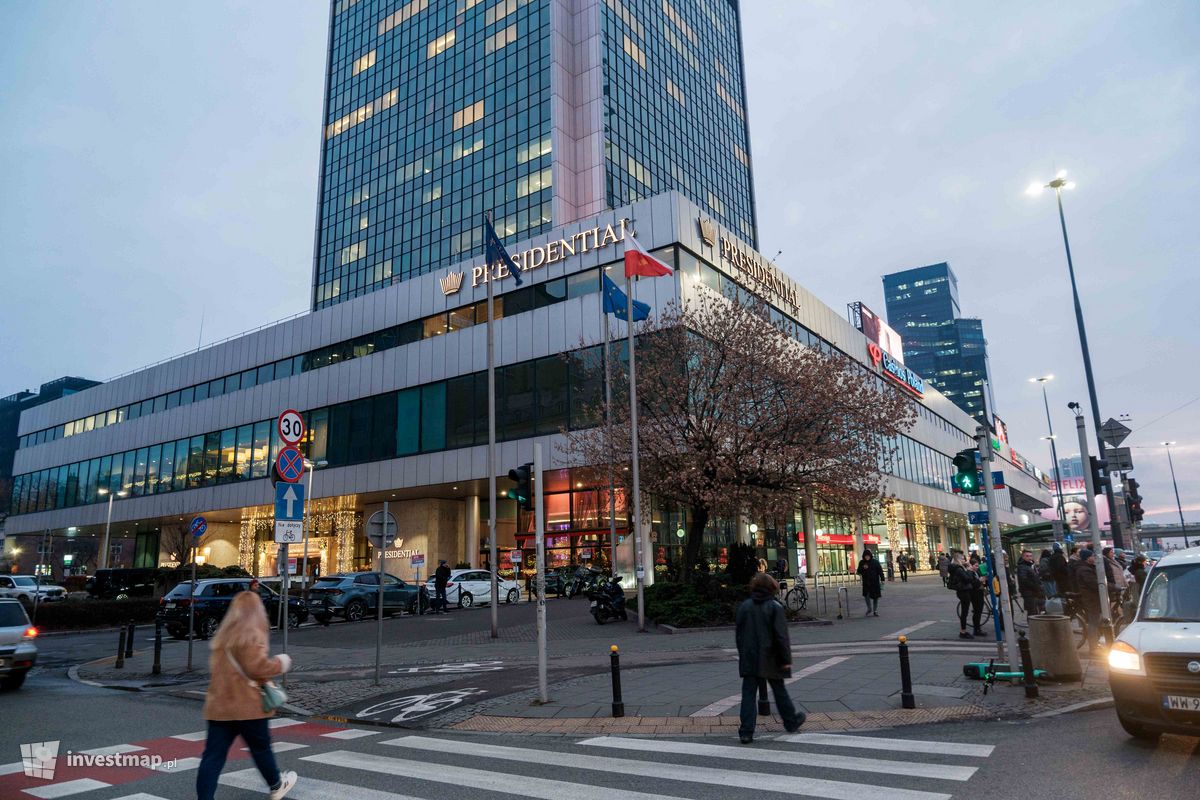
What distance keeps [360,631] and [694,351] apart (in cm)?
1343

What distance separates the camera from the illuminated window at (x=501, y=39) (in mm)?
63969

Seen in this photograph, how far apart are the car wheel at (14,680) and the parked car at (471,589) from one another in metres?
17.1

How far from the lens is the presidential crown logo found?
3825 centimetres

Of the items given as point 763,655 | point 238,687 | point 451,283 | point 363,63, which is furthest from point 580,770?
point 363,63

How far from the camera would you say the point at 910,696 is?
8.44m

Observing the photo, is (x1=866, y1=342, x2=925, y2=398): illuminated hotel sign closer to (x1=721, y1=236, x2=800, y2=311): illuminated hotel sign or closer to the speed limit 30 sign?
(x1=721, y1=236, x2=800, y2=311): illuminated hotel sign

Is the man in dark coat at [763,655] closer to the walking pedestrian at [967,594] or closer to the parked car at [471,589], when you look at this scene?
the walking pedestrian at [967,594]

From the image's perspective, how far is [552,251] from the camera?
117 ft

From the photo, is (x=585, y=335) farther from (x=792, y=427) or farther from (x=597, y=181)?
(x=597, y=181)

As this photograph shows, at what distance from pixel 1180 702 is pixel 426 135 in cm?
7235

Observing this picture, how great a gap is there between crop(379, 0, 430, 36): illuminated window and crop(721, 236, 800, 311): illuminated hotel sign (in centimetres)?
5290

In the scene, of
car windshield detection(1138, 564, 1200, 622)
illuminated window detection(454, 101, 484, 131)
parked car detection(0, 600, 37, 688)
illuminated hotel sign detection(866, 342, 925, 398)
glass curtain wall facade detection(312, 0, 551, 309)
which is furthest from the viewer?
illuminated window detection(454, 101, 484, 131)

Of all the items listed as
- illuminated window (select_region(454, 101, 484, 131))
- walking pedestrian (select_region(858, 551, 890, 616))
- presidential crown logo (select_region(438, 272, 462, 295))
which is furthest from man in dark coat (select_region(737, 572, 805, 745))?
illuminated window (select_region(454, 101, 484, 131))

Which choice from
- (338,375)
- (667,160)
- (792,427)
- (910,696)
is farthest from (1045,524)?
(667,160)
